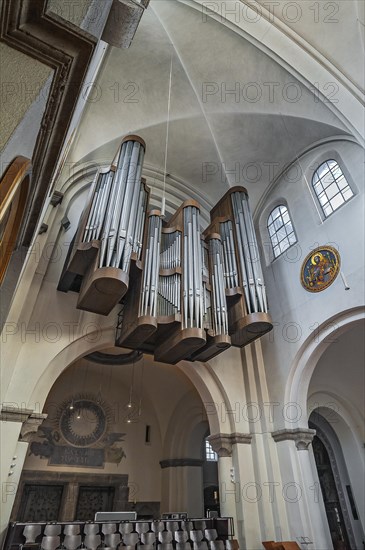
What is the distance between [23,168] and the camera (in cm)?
162

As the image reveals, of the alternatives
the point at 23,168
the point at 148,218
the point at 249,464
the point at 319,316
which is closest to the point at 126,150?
the point at 148,218

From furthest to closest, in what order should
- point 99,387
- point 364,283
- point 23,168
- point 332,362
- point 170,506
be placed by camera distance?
point 99,387
point 170,506
point 332,362
point 364,283
point 23,168

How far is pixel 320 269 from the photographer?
284 inches

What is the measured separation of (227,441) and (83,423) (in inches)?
187

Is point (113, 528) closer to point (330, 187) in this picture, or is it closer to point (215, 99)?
point (330, 187)

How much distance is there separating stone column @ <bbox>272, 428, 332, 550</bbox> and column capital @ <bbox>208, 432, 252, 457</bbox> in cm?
59

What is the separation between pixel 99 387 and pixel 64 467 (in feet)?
7.37

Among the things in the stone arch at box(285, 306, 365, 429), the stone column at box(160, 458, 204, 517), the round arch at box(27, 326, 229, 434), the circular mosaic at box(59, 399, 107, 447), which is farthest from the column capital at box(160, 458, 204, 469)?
the stone arch at box(285, 306, 365, 429)

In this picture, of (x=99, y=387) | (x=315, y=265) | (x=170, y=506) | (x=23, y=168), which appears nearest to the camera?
(x=23, y=168)

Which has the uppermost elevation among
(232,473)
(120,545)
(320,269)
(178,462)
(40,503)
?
(320,269)

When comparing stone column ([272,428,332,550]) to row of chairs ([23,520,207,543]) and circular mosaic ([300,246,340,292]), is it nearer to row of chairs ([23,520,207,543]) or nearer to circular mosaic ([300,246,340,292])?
A: row of chairs ([23,520,207,543])

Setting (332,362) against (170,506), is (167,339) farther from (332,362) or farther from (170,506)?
(170,506)

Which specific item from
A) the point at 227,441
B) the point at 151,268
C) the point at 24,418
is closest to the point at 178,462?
the point at 227,441

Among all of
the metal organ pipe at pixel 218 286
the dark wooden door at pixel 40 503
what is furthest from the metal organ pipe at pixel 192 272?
the dark wooden door at pixel 40 503
